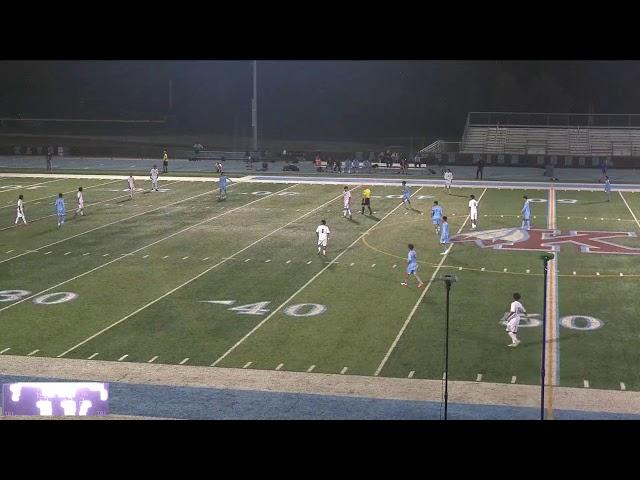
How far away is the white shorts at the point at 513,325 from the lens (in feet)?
75.9

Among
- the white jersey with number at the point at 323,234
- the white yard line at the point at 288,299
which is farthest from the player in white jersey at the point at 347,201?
the white jersey with number at the point at 323,234

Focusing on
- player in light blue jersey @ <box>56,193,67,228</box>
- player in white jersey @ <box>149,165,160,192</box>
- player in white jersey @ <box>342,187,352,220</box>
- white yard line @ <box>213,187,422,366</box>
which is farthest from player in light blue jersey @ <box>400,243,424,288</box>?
player in white jersey @ <box>149,165,160,192</box>

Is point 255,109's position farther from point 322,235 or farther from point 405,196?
point 322,235

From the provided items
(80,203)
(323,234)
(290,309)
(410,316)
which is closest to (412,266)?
(410,316)

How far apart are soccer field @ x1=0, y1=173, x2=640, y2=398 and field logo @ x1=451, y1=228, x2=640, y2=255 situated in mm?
102

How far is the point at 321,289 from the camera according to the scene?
2889 cm

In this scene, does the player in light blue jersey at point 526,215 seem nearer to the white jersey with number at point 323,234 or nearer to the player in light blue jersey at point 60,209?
the white jersey with number at point 323,234

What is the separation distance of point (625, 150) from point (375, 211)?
34779 mm

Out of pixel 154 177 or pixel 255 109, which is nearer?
pixel 154 177

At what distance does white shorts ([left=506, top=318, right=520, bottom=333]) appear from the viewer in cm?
2314

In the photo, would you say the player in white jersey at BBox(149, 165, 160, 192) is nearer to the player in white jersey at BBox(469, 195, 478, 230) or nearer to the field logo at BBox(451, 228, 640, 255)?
the player in white jersey at BBox(469, 195, 478, 230)

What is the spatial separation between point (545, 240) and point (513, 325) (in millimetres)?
13891

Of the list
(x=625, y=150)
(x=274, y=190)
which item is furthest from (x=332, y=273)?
(x=625, y=150)
